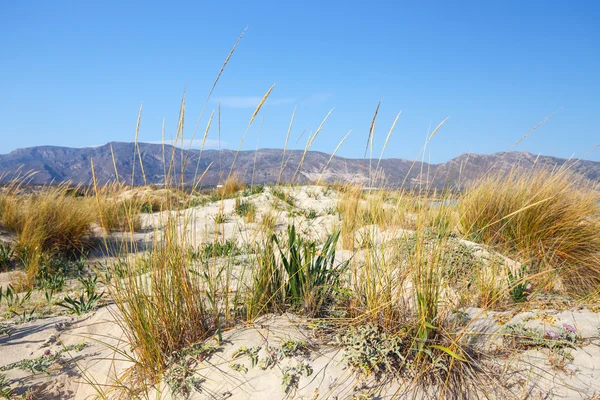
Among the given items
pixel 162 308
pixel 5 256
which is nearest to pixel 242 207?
pixel 5 256

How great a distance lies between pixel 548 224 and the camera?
3762 millimetres

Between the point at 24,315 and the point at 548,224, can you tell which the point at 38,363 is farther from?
the point at 548,224

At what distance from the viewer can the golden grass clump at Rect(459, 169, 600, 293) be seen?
3.39m

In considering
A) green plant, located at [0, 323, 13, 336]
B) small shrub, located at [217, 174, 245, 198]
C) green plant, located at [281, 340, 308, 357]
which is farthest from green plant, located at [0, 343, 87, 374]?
small shrub, located at [217, 174, 245, 198]

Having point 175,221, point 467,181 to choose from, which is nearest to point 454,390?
point 175,221

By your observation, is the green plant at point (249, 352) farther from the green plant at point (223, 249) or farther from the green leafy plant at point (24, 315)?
the green leafy plant at point (24, 315)

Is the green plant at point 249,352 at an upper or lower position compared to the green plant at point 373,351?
lower

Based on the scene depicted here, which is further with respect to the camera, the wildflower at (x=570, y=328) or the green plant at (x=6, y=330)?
the green plant at (x=6, y=330)

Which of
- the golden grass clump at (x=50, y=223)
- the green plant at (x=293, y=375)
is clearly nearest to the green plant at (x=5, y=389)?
the green plant at (x=293, y=375)

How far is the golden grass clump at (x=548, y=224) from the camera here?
339cm

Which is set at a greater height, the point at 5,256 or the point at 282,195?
the point at 282,195

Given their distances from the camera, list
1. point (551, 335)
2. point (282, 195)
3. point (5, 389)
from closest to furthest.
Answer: point (5, 389)
point (551, 335)
point (282, 195)

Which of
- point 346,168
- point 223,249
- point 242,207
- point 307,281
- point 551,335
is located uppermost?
point 346,168

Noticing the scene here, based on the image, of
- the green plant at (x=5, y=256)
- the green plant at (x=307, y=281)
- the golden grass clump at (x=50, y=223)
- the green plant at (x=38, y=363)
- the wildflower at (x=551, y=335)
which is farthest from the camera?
the golden grass clump at (x=50, y=223)
